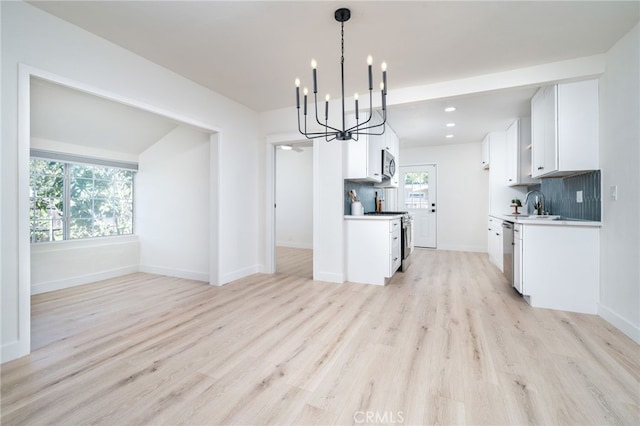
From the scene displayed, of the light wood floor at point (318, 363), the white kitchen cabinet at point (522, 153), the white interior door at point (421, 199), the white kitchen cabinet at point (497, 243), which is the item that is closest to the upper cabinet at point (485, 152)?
the white kitchen cabinet at point (522, 153)

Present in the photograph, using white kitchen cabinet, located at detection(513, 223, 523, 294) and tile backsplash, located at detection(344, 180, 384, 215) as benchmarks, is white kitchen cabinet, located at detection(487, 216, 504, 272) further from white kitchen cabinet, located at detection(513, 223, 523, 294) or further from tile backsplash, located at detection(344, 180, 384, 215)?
tile backsplash, located at detection(344, 180, 384, 215)

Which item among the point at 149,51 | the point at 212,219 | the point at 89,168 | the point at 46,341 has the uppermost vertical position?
the point at 149,51

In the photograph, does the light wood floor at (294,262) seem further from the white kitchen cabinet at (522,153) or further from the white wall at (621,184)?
the white kitchen cabinet at (522,153)

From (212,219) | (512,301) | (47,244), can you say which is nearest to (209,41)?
(212,219)

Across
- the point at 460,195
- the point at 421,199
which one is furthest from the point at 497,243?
the point at 421,199

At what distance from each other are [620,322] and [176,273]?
5.03m

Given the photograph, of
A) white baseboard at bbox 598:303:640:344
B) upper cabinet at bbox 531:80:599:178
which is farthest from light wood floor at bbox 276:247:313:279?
upper cabinet at bbox 531:80:599:178

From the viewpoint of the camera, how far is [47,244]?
3.56m

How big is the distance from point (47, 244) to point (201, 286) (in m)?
1.99

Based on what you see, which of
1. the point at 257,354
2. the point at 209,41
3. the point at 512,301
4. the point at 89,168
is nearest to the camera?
the point at 257,354

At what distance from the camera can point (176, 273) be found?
4.19 metres

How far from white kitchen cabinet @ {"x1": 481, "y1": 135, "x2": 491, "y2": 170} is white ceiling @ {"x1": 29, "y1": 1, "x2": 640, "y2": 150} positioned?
2.81 metres

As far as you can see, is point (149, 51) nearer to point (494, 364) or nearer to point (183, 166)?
point (183, 166)

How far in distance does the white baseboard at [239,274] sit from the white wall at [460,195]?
14.8 ft
